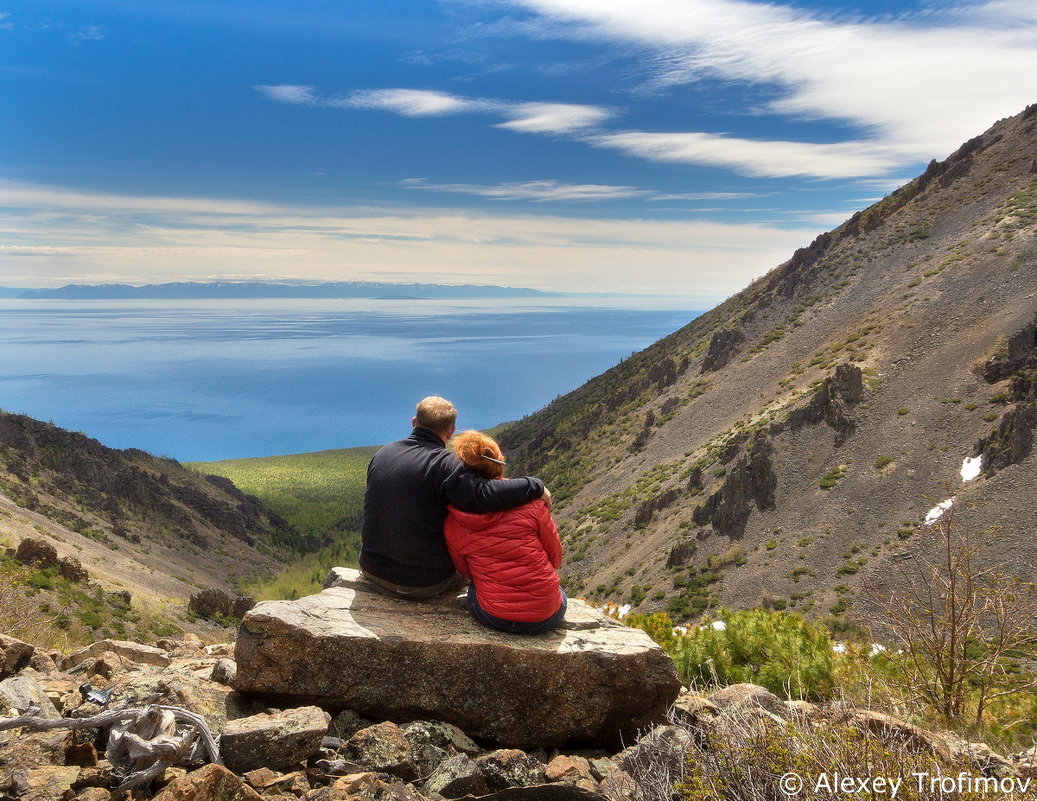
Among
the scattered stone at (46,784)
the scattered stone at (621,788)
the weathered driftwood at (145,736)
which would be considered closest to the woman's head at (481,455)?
the scattered stone at (621,788)

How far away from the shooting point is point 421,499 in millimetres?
6023

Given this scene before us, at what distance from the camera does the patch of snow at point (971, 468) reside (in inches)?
1582

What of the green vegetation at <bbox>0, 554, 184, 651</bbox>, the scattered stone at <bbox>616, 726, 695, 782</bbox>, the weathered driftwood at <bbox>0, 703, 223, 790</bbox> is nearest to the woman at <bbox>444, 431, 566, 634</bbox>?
the scattered stone at <bbox>616, 726, 695, 782</bbox>

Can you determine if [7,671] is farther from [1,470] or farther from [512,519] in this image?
[1,470]

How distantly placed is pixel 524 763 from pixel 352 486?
120 metres

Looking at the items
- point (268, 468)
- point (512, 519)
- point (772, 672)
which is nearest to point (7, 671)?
point (512, 519)

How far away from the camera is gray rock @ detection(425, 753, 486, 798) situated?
446 centimetres

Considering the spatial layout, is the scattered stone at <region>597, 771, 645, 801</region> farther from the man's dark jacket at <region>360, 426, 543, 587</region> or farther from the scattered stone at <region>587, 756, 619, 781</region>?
the man's dark jacket at <region>360, 426, 543, 587</region>

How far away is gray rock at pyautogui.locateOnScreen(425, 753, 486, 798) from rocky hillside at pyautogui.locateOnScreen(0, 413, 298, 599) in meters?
31.8

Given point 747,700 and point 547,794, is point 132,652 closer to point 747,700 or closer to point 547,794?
point 547,794

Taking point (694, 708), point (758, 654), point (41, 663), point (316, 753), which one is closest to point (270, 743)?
point (316, 753)

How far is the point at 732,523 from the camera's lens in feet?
156

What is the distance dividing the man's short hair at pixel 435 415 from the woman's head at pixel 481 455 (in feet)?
1.55

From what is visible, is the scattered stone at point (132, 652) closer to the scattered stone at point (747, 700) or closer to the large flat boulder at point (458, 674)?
the large flat boulder at point (458, 674)
